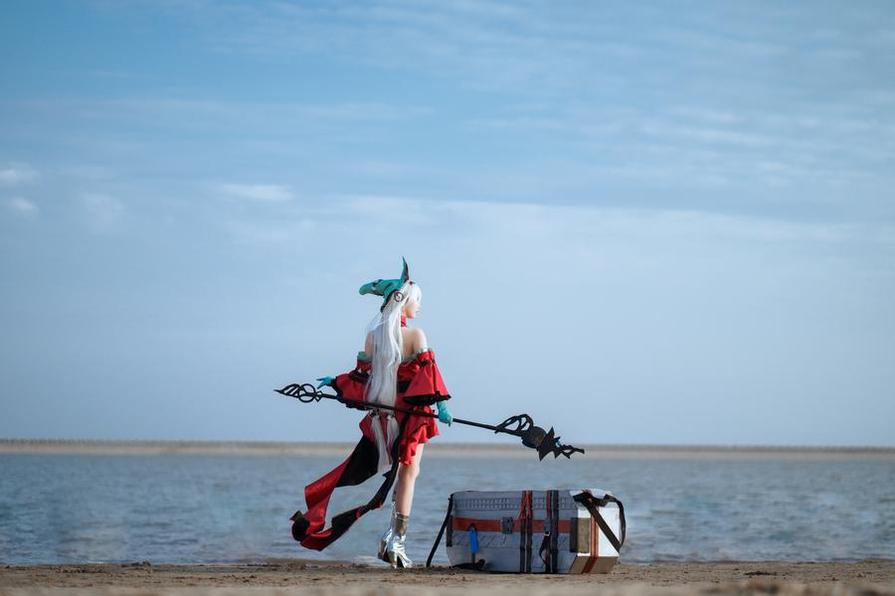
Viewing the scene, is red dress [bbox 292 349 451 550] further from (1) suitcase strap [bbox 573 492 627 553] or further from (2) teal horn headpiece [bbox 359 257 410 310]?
(1) suitcase strap [bbox 573 492 627 553]

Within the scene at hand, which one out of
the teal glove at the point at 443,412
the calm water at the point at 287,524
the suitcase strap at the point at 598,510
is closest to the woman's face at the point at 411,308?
the teal glove at the point at 443,412

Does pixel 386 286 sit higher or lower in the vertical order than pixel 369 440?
higher

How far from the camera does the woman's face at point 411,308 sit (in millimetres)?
9648

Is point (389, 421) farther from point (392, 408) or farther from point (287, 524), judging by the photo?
point (287, 524)

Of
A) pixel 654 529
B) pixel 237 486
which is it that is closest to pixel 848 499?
pixel 654 529

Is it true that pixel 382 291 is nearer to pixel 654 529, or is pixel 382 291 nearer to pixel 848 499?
pixel 654 529

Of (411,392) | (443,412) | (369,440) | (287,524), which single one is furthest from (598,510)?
(287,524)

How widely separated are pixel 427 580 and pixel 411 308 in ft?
7.92

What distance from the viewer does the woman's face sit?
9.65 m

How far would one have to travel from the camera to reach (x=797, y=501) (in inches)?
976

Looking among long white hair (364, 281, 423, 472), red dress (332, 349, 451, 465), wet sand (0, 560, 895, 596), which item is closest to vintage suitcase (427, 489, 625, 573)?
wet sand (0, 560, 895, 596)

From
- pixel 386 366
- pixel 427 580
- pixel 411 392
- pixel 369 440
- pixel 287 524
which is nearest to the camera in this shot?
pixel 427 580

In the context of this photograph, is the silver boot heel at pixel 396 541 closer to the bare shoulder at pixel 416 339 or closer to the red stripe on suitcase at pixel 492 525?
the red stripe on suitcase at pixel 492 525

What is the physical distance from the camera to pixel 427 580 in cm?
806
